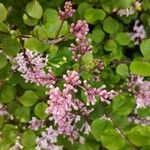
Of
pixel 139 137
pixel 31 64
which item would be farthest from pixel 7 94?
pixel 139 137

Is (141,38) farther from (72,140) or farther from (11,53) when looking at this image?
(11,53)

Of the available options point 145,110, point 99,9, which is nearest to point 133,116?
point 145,110

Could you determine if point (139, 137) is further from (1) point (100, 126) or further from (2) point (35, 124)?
(2) point (35, 124)

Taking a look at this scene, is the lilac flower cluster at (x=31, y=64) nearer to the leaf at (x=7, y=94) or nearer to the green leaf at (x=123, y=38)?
the leaf at (x=7, y=94)

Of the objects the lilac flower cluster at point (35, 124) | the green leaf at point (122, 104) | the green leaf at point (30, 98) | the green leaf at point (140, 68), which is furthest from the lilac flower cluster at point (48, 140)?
the green leaf at point (140, 68)

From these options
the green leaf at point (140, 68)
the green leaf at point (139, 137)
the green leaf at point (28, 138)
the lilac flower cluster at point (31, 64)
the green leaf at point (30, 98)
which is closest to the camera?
the green leaf at point (139, 137)
